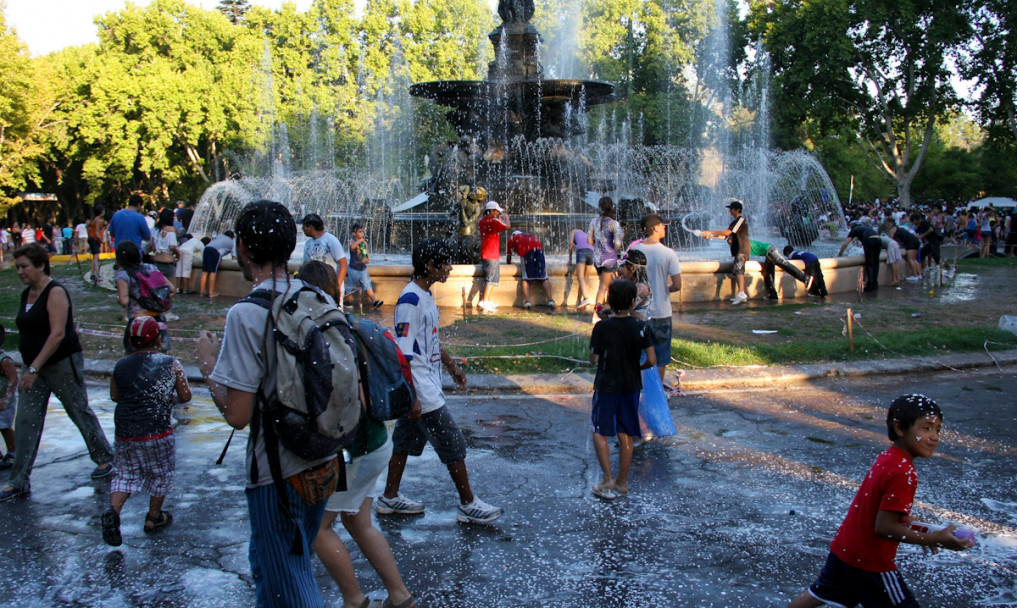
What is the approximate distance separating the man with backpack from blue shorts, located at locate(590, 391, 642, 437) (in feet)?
8.80

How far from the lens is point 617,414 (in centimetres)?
524

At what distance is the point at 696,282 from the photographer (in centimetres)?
1356

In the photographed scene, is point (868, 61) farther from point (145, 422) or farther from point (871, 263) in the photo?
point (145, 422)

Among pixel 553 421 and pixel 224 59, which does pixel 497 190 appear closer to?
pixel 553 421

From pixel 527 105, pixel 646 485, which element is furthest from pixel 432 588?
pixel 527 105

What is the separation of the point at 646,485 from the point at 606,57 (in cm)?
4870

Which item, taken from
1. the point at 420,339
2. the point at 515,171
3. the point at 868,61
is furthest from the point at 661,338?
the point at 868,61

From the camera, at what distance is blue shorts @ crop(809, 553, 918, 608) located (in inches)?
116

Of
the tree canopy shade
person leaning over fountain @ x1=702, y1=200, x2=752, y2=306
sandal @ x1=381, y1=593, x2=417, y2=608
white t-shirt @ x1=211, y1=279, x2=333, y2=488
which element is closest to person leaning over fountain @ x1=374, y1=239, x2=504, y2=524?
sandal @ x1=381, y1=593, x2=417, y2=608

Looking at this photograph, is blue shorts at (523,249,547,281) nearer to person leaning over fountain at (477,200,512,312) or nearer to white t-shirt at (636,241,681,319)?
person leaning over fountain at (477,200,512,312)

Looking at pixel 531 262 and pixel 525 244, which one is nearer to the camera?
pixel 525 244

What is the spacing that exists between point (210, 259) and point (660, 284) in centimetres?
976

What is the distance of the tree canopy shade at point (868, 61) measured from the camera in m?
34.7

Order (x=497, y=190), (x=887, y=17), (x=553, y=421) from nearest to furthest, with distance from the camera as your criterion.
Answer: (x=553, y=421), (x=497, y=190), (x=887, y=17)
